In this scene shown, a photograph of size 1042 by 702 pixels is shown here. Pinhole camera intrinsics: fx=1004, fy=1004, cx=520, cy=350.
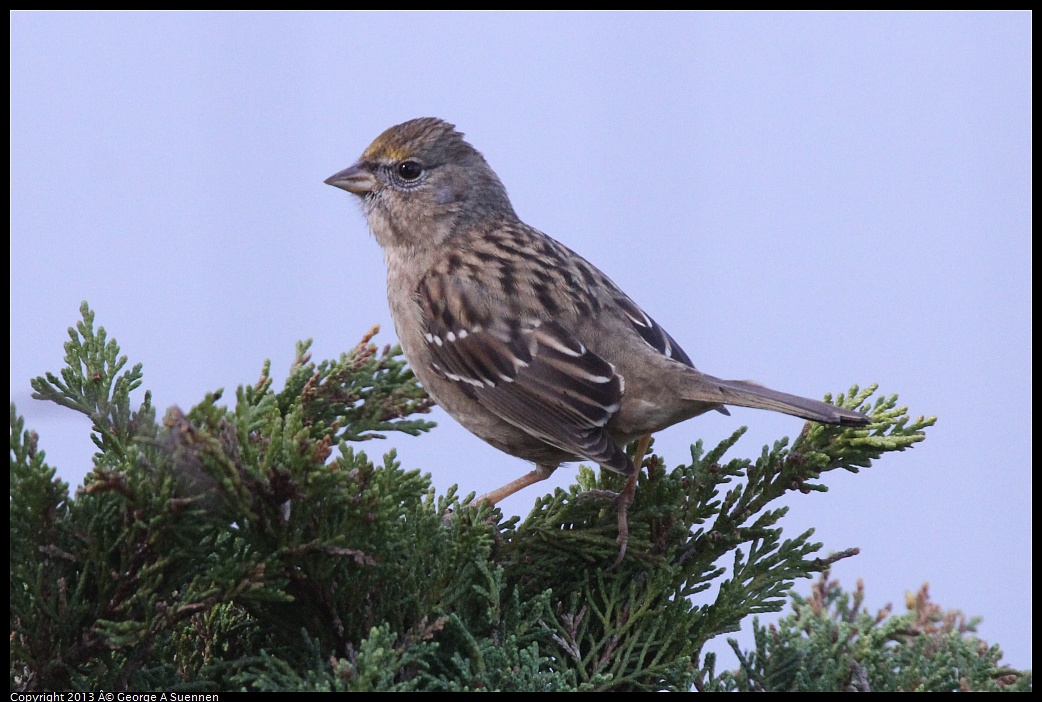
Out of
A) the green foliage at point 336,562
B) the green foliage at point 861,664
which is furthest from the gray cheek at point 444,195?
the green foliage at point 861,664

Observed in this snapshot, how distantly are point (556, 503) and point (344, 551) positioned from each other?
749 millimetres

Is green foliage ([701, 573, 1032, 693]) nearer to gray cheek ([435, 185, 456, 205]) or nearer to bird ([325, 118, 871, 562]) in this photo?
bird ([325, 118, 871, 562])

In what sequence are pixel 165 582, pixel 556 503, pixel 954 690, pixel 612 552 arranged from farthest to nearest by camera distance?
1. pixel 556 503
2. pixel 612 552
3. pixel 954 690
4. pixel 165 582

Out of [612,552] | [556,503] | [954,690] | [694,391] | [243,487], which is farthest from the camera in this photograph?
[694,391]

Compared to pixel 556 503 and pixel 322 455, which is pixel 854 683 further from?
pixel 322 455

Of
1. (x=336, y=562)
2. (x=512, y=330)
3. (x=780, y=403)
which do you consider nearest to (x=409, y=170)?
(x=512, y=330)

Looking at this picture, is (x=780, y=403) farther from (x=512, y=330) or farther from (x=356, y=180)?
(x=356, y=180)

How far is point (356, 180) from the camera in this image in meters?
3.47

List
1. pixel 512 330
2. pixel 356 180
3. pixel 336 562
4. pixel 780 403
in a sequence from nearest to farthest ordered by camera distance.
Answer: pixel 336 562 < pixel 780 403 < pixel 512 330 < pixel 356 180

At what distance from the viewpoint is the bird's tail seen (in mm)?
2223

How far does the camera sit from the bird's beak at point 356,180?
11.4 feet

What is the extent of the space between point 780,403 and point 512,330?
889 mm

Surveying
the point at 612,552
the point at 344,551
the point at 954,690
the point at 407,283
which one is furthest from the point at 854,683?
the point at 407,283

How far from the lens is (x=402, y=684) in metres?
1.69
